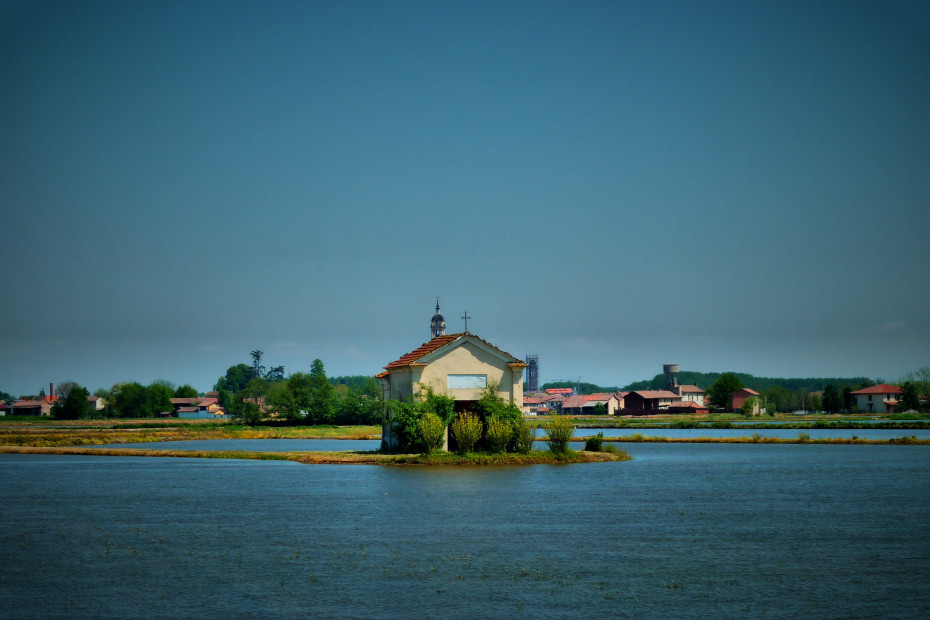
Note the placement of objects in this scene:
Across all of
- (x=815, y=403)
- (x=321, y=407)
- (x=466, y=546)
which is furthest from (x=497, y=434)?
(x=815, y=403)

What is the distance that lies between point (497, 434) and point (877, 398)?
155m

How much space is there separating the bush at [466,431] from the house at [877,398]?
152 m

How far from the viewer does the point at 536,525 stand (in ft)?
93.2

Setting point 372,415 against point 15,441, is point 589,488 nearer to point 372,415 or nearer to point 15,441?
point 15,441

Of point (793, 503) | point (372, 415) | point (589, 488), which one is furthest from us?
point (372, 415)

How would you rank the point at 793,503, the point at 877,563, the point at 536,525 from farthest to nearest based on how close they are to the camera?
the point at 793,503
the point at 536,525
the point at 877,563

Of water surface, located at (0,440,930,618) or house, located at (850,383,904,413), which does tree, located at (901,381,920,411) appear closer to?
house, located at (850,383,904,413)

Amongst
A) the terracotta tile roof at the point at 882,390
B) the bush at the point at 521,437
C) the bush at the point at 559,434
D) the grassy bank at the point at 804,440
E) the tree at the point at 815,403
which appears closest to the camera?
the bush at the point at 521,437

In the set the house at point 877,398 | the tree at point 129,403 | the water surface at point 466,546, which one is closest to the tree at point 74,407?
the tree at point 129,403

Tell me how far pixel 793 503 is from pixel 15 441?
73978mm

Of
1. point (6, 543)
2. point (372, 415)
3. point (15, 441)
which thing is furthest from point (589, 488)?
point (372, 415)

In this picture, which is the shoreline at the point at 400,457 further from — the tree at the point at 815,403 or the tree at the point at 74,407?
the tree at the point at 815,403

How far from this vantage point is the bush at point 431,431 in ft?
156

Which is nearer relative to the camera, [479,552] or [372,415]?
[479,552]
